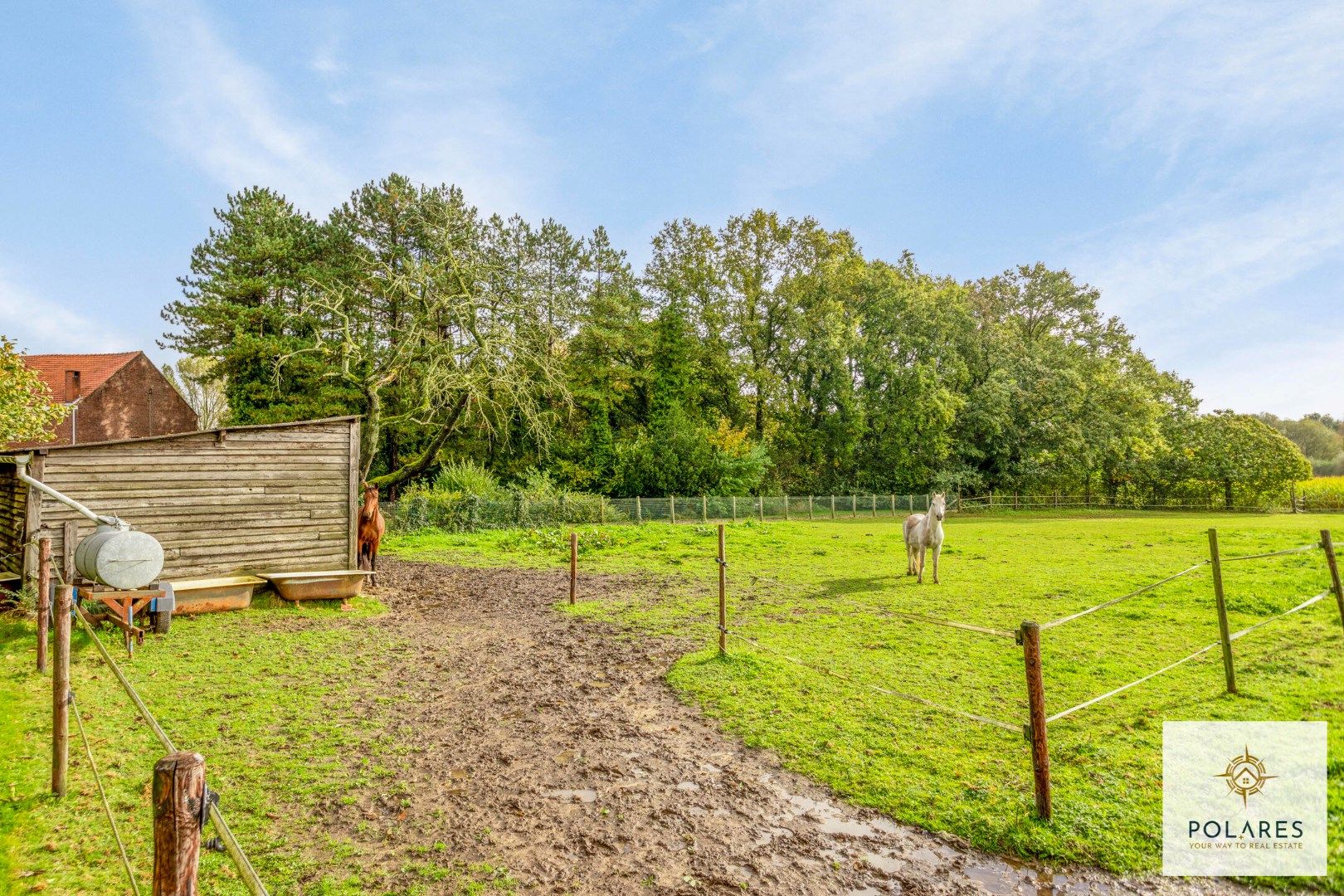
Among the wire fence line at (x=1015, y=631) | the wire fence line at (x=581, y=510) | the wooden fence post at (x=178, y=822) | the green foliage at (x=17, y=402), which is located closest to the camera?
the wooden fence post at (x=178, y=822)

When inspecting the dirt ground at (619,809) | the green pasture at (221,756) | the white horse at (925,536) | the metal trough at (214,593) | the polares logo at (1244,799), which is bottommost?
the dirt ground at (619,809)

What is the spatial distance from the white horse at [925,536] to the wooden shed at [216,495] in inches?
391

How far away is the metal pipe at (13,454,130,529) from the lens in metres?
8.39

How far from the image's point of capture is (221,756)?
4.85 m

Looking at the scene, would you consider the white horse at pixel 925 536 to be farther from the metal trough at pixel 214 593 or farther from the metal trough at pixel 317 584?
the metal trough at pixel 214 593

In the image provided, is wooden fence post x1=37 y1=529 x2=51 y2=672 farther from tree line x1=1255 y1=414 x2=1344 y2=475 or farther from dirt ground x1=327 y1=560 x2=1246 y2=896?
tree line x1=1255 y1=414 x2=1344 y2=475

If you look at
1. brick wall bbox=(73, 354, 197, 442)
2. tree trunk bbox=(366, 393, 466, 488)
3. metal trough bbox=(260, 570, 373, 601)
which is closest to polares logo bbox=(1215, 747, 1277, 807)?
metal trough bbox=(260, 570, 373, 601)

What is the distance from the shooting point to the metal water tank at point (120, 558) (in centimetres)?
793

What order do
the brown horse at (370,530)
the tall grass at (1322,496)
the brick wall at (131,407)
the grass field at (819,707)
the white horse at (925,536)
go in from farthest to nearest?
the tall grass at (1322,496) → the brick wall at (131,407) → the brown horse at (370,530) → the white horse at (925,536) → the grass field at (819,707)

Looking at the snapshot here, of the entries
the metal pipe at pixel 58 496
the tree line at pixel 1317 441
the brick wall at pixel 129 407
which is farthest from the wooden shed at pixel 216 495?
the tree line at pixel 1317 441

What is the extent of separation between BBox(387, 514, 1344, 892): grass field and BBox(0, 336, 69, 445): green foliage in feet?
43.8

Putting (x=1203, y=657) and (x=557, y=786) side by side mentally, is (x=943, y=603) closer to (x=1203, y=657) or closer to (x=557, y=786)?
(x=1203, y=657)

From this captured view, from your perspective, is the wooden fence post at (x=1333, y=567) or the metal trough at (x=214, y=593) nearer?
the wooden fence post at (x=1333, y=567)

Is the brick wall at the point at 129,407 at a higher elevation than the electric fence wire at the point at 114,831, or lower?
higher
